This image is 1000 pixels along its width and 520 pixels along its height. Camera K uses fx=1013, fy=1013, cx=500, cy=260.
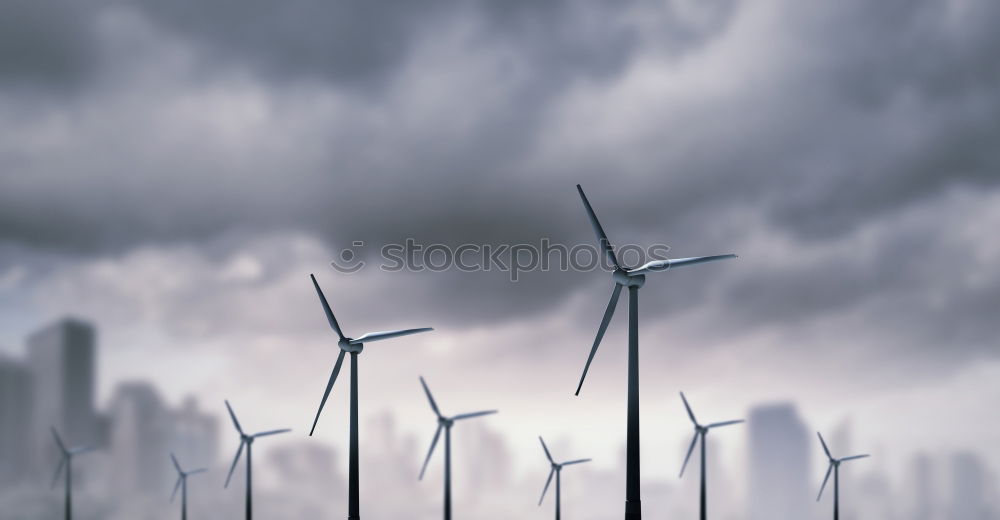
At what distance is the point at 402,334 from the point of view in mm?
93500

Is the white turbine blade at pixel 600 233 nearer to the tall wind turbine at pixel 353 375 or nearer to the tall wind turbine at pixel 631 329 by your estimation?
the tall wind turbine at pixel 631 329

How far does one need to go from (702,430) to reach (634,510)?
287 ft

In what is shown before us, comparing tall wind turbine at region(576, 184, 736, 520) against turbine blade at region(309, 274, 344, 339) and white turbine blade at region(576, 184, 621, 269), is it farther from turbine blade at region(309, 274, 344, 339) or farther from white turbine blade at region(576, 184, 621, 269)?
turbine blade at region(309, 274, 344, 339)

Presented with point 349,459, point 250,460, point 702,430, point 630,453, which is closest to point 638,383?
point 630,453

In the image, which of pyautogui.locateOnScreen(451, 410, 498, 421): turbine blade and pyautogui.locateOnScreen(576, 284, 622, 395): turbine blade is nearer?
pyautogui.locateOnScreen(576, 284, 622, 395): turbine blade

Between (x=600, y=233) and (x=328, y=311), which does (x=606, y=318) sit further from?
(x=328, y=311)

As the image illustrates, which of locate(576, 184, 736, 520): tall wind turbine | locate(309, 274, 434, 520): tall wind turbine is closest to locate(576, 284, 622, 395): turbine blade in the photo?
locate(576, 184, 736, 520): tall wind turbine

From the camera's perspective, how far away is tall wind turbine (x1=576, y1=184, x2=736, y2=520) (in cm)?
5625

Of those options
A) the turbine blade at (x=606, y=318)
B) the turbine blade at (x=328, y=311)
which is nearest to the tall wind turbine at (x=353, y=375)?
the turbine blade at (x=328, y=311)

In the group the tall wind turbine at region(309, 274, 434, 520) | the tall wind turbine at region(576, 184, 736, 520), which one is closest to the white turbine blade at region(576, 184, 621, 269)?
the tall wind turbine at region(576, 184, 736, 520)

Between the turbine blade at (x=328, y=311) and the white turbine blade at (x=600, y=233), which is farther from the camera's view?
the turbine blade at (x=328, y=311)

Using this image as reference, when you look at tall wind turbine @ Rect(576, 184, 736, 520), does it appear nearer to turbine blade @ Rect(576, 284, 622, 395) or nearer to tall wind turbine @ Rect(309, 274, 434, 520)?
turbine blade @ Rect(576, 284, 622, 395)

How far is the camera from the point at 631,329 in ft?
197

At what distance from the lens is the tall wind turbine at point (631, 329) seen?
56250 millimetres
